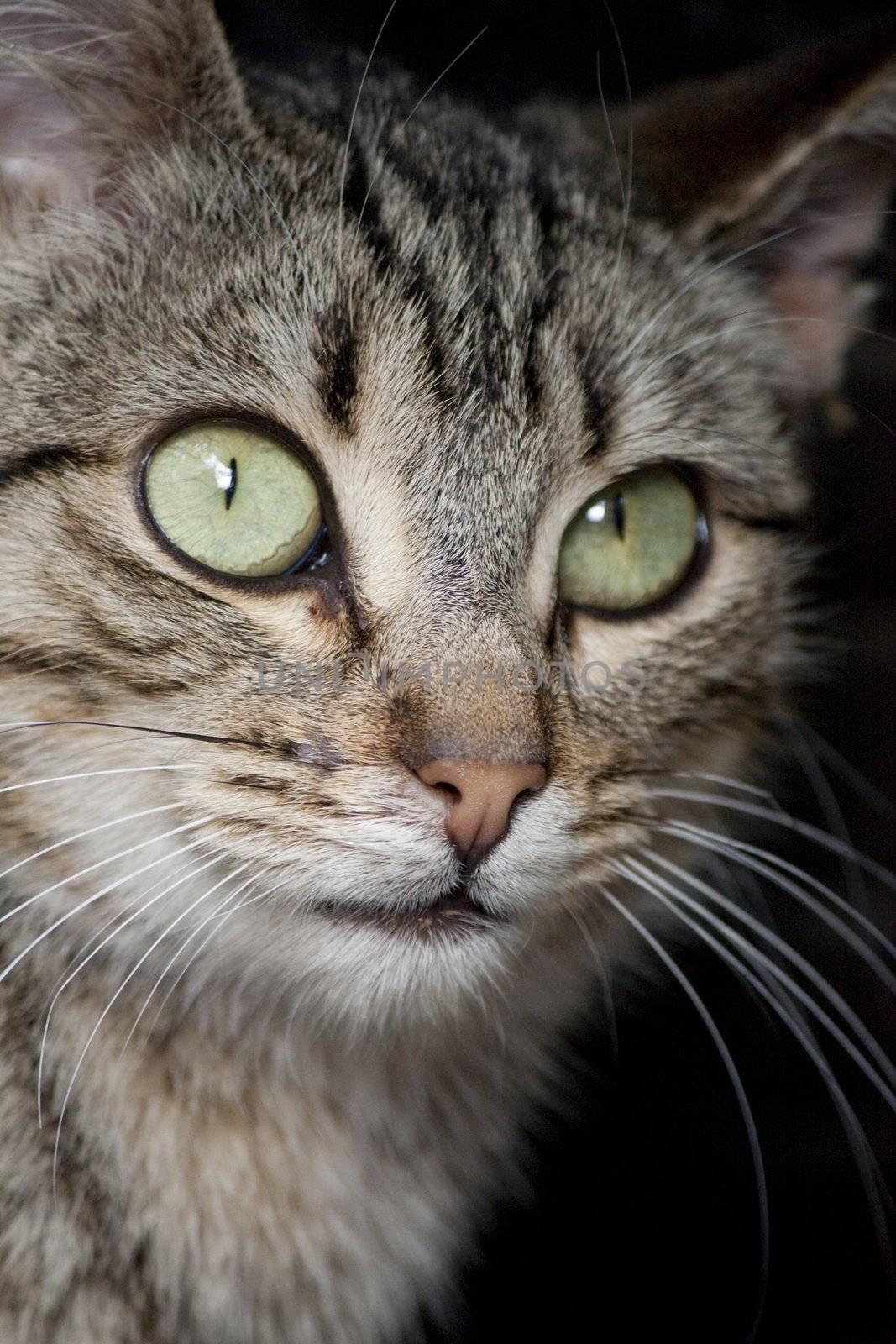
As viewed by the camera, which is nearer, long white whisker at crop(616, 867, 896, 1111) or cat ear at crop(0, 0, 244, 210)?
cat ear at crop(0, 0, 244, 210)

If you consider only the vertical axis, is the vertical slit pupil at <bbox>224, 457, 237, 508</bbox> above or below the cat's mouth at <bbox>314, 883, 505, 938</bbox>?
above

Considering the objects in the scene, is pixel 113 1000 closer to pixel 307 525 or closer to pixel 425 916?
pixel 425 916

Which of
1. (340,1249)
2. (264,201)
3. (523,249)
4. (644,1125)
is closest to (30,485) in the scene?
(264,201)

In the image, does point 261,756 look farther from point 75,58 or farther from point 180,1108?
point 75,58

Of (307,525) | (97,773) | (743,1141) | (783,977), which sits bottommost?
(743,1141)

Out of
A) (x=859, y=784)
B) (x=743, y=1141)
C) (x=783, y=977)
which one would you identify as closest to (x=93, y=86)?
(x=783, y=977)

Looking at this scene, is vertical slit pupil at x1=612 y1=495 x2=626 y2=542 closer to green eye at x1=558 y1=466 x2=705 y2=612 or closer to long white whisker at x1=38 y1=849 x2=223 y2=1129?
green eye at x1=558 y1=466 x2=705 y2=612

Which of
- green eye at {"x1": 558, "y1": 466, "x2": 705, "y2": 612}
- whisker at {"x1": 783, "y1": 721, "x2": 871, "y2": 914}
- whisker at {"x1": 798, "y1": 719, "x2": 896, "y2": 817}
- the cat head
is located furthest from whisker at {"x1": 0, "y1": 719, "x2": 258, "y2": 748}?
whisker at {"x1": 798, "y1": 719, "x2": 896, "y2": 817}
